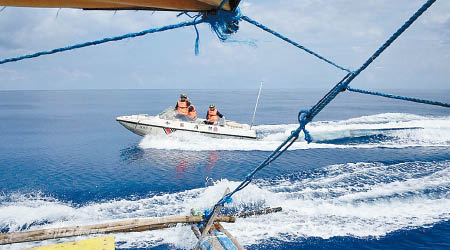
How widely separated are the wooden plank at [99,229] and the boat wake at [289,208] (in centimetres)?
232

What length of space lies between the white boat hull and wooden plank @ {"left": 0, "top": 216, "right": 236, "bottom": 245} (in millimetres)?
14299

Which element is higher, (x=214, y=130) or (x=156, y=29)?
(x=156, y=29)

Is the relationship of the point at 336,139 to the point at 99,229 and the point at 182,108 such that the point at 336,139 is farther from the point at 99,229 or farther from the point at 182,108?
the point at 99,229

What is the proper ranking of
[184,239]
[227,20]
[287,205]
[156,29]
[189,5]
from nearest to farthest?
[189,5] < [227,20] < [156,29] < [184,239] < [287,205]

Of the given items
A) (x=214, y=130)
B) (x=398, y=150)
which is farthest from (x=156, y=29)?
(x=398, y=150)

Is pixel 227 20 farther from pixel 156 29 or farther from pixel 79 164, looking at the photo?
pixel 79 164

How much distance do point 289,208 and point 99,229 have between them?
7.41m

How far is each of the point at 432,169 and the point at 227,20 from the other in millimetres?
17630

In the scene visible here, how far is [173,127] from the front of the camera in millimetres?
21500

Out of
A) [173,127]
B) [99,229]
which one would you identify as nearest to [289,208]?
[99,229]

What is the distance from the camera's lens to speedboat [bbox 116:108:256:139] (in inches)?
846

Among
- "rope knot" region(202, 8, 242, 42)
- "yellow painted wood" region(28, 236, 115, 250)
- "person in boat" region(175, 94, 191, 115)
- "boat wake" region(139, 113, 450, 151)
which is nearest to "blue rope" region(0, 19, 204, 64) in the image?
"rope knot" region(202, 8, 242, 42)

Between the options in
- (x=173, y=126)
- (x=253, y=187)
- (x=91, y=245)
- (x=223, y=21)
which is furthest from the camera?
(x=173, y=126)

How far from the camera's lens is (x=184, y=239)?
9594 millimetres
